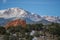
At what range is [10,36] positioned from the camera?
2.61 meters

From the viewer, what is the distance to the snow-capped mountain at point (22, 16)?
275 cm

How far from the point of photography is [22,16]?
277 centimetres

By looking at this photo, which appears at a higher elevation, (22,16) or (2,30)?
(22,16)

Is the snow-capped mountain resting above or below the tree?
above

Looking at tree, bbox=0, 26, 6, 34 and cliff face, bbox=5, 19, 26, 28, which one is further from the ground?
cliff face, bbox=5, 19, 26, 28

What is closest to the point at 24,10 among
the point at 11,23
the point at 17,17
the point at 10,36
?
the point at 17,17

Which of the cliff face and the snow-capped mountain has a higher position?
the snow-capped mountain

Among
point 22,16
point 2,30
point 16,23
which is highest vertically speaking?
point 22,16

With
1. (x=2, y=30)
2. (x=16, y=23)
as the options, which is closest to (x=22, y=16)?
(x=16, y=23)

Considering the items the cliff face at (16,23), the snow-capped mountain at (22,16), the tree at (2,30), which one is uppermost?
the snow-capped mountain at (22,16)

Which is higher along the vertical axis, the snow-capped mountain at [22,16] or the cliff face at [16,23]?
the snow-capped mountain at [22,16]

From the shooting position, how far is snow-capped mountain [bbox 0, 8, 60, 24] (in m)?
2.75

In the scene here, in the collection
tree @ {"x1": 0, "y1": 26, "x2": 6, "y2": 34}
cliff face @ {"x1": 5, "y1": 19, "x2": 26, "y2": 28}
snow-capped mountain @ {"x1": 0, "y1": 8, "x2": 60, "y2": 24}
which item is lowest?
tree @ {"x1": 0, "y1": 26, "x2": 6, "y2": 34}

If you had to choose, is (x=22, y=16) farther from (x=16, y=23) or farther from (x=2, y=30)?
(x=2, y=30)
